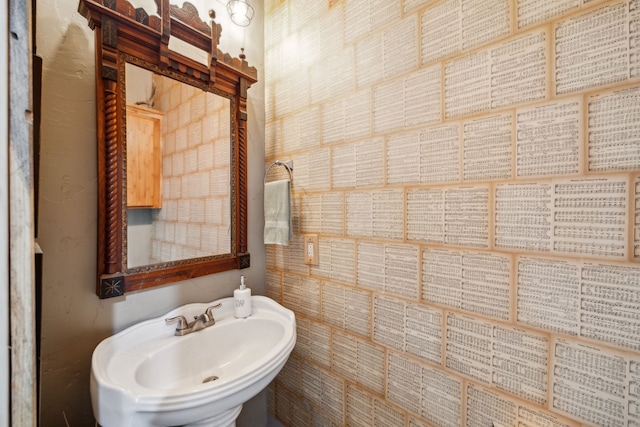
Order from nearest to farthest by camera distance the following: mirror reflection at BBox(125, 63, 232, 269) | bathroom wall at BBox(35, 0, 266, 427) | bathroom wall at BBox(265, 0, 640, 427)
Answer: bathroom wall at BBox(265, 0, 640, 427)
bathroom wall at BBox(35, 0, 266, 427)
mirror reflection at BBox(125, 63, 232, 269)

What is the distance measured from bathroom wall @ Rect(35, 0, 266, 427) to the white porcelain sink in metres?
0.11

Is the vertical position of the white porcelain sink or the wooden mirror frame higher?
the wooden mirror frame

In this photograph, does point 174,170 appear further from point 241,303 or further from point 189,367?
point 189,367

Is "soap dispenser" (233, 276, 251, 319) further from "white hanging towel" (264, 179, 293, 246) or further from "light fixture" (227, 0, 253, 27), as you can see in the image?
"light fixture" (227, 0, 253, 27)

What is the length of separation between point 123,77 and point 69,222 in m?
0.58

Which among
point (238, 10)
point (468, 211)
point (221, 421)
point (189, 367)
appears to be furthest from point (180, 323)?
point (238, 10)

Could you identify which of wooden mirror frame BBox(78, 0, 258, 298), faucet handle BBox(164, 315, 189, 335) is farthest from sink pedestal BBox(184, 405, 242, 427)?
wooden mirror frame BBox(78, 0, 258, 298)

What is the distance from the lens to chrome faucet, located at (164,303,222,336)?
3.51ft

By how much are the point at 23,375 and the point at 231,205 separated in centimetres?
107

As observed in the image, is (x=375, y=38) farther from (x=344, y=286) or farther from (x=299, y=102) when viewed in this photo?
(x=344, y=286)

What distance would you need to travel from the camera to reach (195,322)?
1.11 metres

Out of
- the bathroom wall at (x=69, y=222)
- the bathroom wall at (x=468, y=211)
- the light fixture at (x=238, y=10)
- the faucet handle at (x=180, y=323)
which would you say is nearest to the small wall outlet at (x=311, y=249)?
the bathroom wall at (x=468, y=211)

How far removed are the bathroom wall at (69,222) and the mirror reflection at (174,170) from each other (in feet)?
0.39

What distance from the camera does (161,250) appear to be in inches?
43.0
